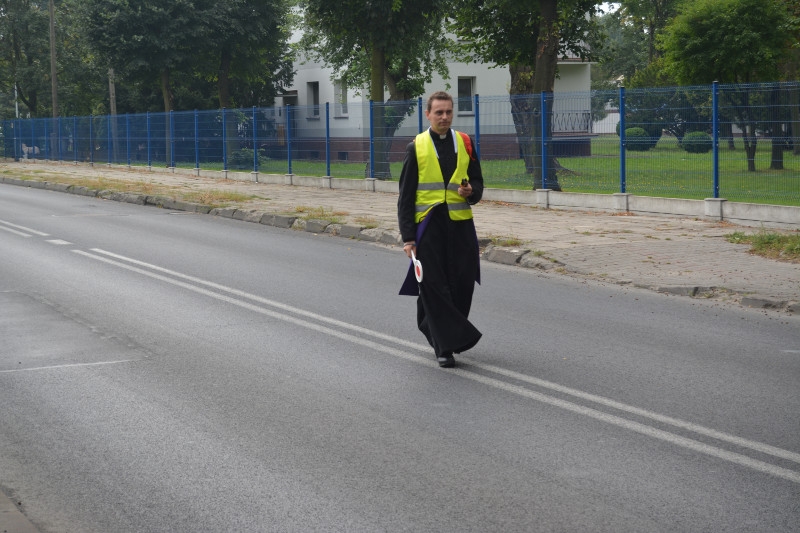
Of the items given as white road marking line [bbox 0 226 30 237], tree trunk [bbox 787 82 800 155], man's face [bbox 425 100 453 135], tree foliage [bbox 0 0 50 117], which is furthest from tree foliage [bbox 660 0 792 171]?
tree foliage [bbox 0 0 50 117]

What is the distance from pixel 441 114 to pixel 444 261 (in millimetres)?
1044

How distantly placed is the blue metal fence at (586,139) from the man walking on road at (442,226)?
944 centimetres

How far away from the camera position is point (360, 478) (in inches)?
204

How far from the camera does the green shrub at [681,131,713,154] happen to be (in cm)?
1711

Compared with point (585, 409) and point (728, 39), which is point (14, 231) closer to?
point (585, 409)

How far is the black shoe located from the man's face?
5.16 feet

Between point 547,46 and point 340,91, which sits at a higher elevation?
point 340,91

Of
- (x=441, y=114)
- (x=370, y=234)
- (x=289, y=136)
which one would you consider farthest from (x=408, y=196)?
(x=289, y=136)

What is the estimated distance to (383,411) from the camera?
646 centimetres

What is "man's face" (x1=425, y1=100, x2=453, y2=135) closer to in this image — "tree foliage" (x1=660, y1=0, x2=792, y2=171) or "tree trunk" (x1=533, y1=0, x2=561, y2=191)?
"tree trunk" (x1=533, y1=0, x2=561, y2=191)

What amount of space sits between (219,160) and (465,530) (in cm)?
3052

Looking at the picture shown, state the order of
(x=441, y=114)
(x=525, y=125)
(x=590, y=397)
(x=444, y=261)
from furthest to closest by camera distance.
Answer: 1. (x=525, y=125)
2. (x=444, y=261)
3. (x=441, y=114)
4. (x=590, y=397)

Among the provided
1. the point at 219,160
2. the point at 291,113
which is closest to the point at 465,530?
the point at 291,113

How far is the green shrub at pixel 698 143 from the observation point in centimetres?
1711
